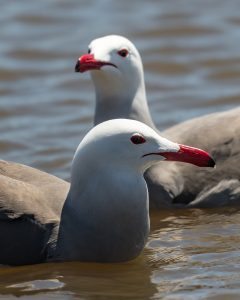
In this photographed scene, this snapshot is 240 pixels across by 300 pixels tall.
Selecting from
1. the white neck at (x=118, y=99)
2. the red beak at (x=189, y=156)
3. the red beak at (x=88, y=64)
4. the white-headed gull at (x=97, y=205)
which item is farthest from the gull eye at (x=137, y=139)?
the white neck at (x=118, y=99)

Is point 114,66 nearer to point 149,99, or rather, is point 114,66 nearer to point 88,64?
point 88,64

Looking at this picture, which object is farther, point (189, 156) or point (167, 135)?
point (167, 135)

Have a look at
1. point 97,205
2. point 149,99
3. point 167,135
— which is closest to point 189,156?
point 97,205

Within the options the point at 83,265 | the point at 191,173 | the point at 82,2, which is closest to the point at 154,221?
the point at 191,173

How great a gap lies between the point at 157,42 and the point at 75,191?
642 centimetres

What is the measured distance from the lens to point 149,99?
12.1 meters

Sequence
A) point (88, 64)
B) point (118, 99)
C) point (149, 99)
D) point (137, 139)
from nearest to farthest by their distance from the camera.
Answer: point (137, 139) < point (88, 64) < point (118, 99) < point (149, 99)

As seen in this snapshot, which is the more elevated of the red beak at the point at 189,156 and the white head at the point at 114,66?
the white head at the point at 114,66

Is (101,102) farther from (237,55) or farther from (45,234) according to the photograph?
(237,55)

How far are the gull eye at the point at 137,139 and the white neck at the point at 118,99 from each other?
184 centimetres

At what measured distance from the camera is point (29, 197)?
7.54 metres

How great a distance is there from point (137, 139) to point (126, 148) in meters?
0.09

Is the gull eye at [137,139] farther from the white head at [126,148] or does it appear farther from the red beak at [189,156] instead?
the red beak at [189,156]

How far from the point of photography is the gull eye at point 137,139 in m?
7.43
